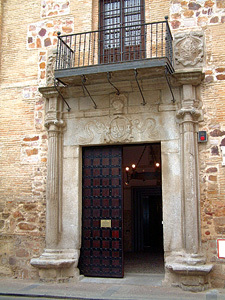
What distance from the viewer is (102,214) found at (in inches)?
294

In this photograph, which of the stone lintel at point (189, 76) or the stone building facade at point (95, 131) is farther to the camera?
the stone lintel at point (189, 76)

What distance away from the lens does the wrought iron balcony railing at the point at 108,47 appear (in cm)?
758

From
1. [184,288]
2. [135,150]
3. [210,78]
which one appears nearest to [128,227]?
[135,150]

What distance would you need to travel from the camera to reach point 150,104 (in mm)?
7379

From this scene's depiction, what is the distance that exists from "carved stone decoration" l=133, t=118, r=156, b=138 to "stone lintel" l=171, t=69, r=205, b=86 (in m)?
0.94

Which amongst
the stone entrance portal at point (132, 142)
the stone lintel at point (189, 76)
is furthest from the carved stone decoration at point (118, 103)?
the stone lintel at point (189, 76)

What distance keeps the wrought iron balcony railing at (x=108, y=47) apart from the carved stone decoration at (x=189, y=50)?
1.10 feet

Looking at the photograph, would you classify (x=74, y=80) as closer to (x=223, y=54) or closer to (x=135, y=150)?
(x=223, y=54)

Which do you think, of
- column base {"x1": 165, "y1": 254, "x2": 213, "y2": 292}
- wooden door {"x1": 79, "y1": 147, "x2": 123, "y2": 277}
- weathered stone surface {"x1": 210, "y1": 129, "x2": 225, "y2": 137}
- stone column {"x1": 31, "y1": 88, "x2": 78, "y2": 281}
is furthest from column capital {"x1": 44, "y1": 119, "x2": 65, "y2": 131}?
column base {"x1": 165, "y1": 254, "x2": 213, "y2": 292}

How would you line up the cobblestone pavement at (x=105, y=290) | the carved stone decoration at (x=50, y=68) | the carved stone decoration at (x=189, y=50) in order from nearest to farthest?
1. the cobblestone pavement at (x=105, y=290)
2. the carved stone decoration at (x=189, y=50)
3. the carved stone decoration at (x=50, y=68)

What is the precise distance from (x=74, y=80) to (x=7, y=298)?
14.1ft

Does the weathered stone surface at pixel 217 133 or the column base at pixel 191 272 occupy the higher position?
the weathered stone surface at pixel 217 133

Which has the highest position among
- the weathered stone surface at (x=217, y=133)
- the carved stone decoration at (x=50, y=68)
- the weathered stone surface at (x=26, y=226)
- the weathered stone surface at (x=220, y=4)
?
the weathered stone surface at (x=220, y=4)

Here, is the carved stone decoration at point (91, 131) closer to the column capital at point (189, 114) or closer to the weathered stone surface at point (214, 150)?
the column capital at point (189, 114)
